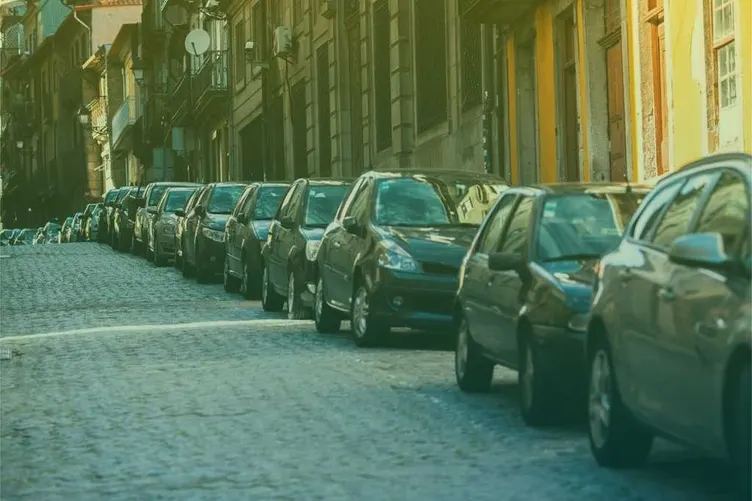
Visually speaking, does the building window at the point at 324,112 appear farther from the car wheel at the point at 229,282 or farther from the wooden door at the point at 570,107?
the wooden door at the point at 570,107

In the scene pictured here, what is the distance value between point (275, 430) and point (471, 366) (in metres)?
2.13

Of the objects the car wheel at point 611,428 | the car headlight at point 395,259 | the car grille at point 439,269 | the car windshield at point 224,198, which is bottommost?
the car wheel at point 611,428

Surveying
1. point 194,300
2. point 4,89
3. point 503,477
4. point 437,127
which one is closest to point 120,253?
point 437,127

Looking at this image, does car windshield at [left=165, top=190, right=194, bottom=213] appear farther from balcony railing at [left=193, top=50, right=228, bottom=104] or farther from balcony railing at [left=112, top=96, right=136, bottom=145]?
balcony railing at [left=112, top=96, right=136, bottom=145]

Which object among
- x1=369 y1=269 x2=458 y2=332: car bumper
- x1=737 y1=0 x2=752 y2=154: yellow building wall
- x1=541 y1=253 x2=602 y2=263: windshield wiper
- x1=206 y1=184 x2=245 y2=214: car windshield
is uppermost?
x1=737 y1=0 x2=752 y2=154: yellow building wall

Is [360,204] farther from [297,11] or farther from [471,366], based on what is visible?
[297,11]

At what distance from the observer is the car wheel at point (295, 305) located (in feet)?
64.5

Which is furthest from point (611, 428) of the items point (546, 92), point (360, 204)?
point (546, 92)

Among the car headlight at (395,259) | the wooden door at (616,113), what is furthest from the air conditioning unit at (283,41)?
the car headlight at (395,259)

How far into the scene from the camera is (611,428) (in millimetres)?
8586

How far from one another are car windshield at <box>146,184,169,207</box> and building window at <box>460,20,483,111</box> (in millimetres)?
10925

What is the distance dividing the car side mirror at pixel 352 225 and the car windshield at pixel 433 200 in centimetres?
18

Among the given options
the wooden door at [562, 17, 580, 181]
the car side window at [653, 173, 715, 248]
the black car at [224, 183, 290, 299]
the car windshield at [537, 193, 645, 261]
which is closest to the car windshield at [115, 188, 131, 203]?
the black car at [224, 183, 290, 299]

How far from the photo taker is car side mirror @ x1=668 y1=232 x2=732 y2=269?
6824 mm
